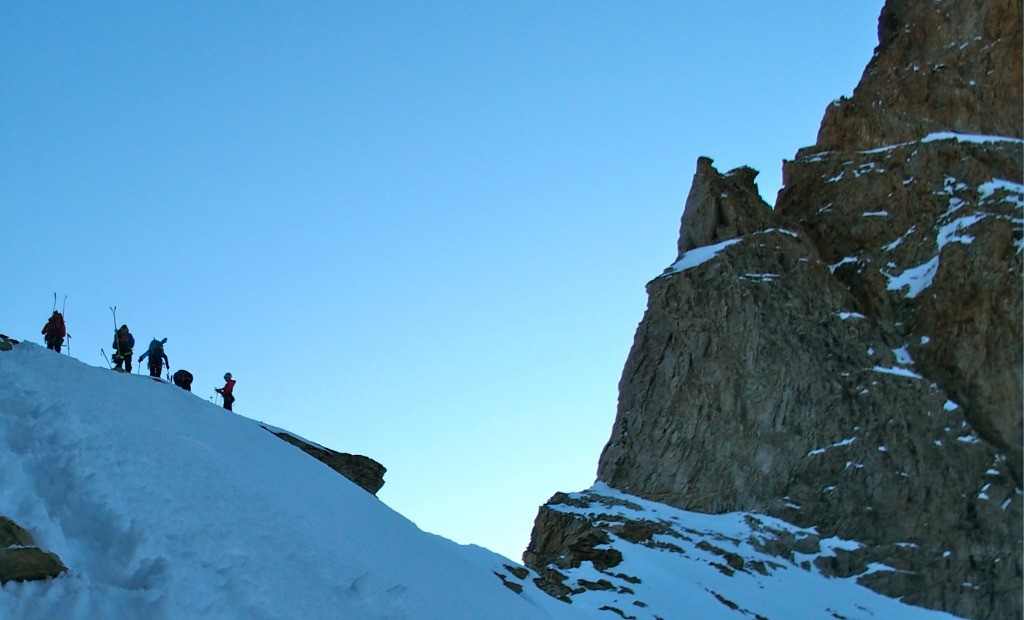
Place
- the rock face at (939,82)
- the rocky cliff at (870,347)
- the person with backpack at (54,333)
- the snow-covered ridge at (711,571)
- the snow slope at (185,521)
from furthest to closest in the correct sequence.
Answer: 1. the rock face at (939,82)
2. the rocky cliff at (870,347)
3. the snow-covered ridge at (711,571)
4. the person with backpack at (54,333)
5. the snow slope at (185,521)

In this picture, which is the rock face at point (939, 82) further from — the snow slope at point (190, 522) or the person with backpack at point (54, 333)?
the person with backpack at point (54, 333)

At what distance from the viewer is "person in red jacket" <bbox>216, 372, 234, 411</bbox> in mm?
28562

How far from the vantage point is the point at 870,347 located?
5772cm

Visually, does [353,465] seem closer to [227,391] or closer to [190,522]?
[227,391]

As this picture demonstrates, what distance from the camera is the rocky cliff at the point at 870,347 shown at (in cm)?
5147

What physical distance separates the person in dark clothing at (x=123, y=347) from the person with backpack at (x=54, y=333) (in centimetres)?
119

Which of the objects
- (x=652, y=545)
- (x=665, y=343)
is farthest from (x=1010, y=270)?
(x=652, y=545)

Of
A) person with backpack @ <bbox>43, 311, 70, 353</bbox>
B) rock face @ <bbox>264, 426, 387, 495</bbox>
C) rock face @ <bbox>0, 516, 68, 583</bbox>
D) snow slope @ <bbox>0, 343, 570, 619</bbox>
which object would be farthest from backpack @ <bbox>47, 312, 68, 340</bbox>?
rock face @ <bbox>0, 516, 68, 583</bbox>

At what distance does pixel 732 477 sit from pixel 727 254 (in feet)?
41.6

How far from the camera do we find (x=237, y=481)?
18.4 m

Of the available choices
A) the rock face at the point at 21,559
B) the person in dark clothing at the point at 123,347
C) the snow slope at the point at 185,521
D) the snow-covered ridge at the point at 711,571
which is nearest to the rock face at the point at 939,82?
the snow-covered ridge at the point at 711,571

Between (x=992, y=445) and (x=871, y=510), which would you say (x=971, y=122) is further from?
(x=871, y=510)

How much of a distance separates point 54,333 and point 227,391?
14.9 ft

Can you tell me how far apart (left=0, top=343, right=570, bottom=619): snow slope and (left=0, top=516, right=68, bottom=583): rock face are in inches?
6.6
